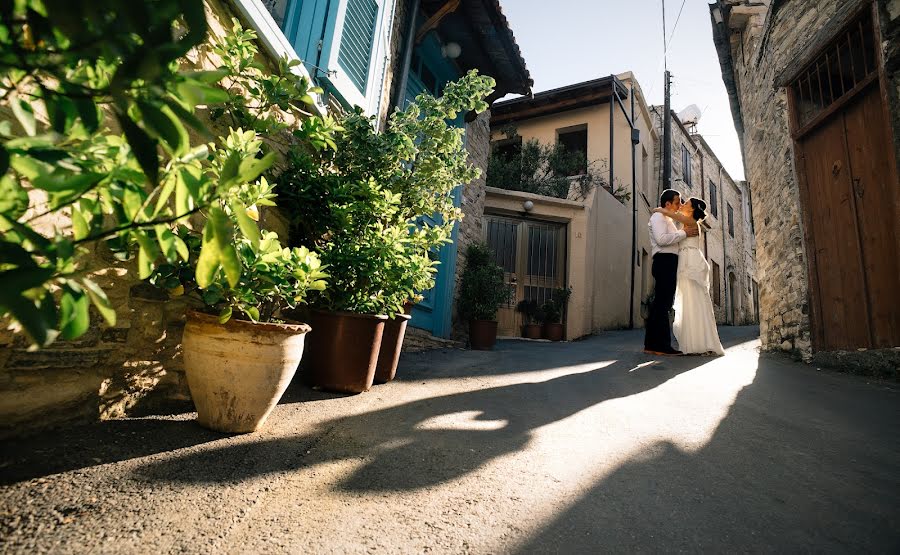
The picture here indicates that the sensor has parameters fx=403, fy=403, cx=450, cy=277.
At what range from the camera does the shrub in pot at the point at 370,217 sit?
98.4 inches

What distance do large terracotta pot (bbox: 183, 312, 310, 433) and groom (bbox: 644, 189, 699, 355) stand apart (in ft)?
13.5

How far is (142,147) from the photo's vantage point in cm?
55

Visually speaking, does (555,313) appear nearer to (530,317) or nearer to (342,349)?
(530,317)

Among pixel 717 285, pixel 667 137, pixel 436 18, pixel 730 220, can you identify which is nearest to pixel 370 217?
pixel 436 18

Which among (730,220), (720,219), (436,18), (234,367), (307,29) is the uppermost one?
(730,220)

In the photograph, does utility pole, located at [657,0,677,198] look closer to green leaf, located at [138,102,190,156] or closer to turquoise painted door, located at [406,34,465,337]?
turquoise painted door, located at [406,34,465,337]

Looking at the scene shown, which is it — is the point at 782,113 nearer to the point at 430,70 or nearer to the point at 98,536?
the point at 430,70

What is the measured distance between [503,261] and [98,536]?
7794 mm

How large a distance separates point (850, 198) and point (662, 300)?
1821mm

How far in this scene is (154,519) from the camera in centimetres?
114

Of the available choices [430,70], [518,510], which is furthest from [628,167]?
[518,510]

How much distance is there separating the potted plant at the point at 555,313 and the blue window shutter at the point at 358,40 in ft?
18.3

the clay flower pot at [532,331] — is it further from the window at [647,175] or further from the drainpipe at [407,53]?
the window at [647,175]

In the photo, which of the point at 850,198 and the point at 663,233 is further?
the point at 663,233
